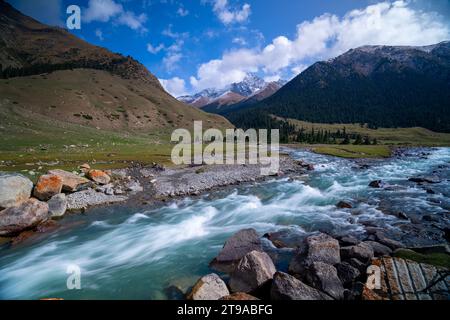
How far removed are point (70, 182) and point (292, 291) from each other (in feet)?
80.9

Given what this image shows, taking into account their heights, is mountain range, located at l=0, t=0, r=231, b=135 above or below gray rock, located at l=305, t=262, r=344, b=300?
above

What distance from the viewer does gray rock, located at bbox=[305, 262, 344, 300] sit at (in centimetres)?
866

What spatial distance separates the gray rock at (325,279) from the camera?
8.66 m

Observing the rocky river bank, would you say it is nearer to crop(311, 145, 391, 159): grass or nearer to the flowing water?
the flowing water

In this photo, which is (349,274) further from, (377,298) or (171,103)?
(171,103)

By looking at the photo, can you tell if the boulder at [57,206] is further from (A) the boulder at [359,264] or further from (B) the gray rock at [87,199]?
(A) the boulder at [359,264]

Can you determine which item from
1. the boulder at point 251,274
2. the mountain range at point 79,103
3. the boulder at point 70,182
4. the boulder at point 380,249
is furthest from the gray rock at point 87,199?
the mountain range at point 79,103

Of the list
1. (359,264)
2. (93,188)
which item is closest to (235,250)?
(359,264)

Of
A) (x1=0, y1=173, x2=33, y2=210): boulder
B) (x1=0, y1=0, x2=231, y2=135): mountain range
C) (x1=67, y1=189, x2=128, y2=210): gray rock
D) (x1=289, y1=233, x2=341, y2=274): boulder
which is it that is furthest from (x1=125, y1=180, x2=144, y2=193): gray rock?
(x1=0, y1=0, x2=231, y2=135): mountain range

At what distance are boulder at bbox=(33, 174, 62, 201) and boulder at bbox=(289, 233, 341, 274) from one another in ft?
71.8

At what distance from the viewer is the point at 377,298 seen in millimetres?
7738

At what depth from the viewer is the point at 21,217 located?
17.0 metres

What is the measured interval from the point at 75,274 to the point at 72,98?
13427cm
